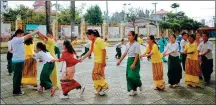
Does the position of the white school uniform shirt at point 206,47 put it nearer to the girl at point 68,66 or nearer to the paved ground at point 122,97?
the paved ground at point 122,97

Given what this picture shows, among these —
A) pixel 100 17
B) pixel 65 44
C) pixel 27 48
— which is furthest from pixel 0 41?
pixel 100 17

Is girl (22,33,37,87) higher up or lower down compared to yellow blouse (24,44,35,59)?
lower down

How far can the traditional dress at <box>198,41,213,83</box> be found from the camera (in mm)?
7344

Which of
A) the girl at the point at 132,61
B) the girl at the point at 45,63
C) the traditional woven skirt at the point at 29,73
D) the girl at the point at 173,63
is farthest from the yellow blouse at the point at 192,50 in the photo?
the traditional woven skirt at the point at 29,73

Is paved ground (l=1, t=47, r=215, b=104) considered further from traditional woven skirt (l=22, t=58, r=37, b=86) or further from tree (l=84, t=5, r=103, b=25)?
tree (l=84, t=5, r=103, b=25)

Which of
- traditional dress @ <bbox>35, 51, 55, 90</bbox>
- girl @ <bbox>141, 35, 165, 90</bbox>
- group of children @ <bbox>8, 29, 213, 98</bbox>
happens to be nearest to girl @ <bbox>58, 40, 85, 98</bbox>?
group of children @ <bbox>8, 29, 213, 98</bbox>

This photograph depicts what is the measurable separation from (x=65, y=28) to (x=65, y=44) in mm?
23523

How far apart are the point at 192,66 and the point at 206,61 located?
93cm

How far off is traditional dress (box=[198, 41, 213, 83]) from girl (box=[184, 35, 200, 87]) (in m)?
0.62

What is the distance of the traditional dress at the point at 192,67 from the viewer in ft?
22.4

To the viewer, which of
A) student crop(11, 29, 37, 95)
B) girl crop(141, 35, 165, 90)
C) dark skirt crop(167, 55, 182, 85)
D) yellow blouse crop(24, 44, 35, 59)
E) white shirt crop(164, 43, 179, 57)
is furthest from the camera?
yellow blouse crop(24, 44, 35, 59)

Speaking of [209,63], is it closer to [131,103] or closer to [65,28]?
[131,103]

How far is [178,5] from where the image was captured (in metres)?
46.0

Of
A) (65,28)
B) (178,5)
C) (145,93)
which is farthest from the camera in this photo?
(178,5)
